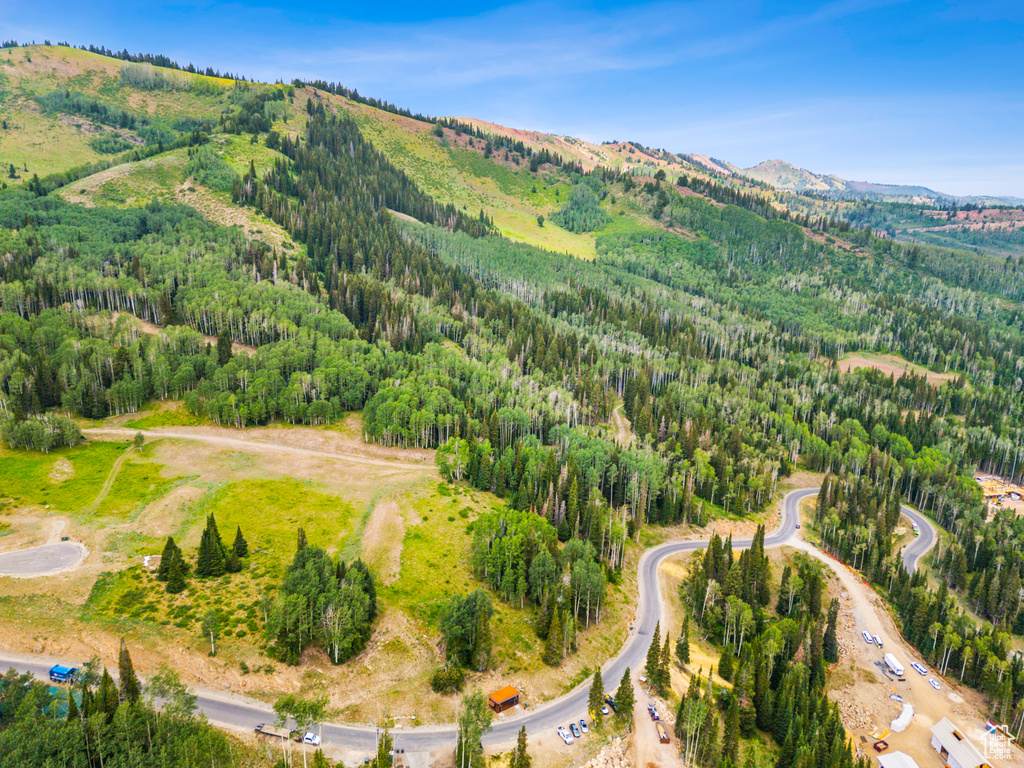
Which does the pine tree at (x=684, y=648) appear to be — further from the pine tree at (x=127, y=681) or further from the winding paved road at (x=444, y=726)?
the pine tree at (x=127, y=681)

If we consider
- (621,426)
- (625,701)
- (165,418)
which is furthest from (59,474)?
(621,426)

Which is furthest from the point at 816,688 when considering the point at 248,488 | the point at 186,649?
the point at 248,488

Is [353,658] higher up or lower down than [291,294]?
lower down

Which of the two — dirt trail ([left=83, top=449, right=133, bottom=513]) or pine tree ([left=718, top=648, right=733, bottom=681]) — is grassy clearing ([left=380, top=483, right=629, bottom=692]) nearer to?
pine tree ([left=718, top=648, right=733, bottom=681])

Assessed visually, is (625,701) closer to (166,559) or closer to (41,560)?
(166,559)

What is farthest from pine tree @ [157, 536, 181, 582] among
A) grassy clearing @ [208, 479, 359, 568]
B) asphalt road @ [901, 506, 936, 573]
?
asphalt road @ [901, 506, 936, 573]

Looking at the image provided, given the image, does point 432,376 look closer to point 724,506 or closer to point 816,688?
point 724,506
